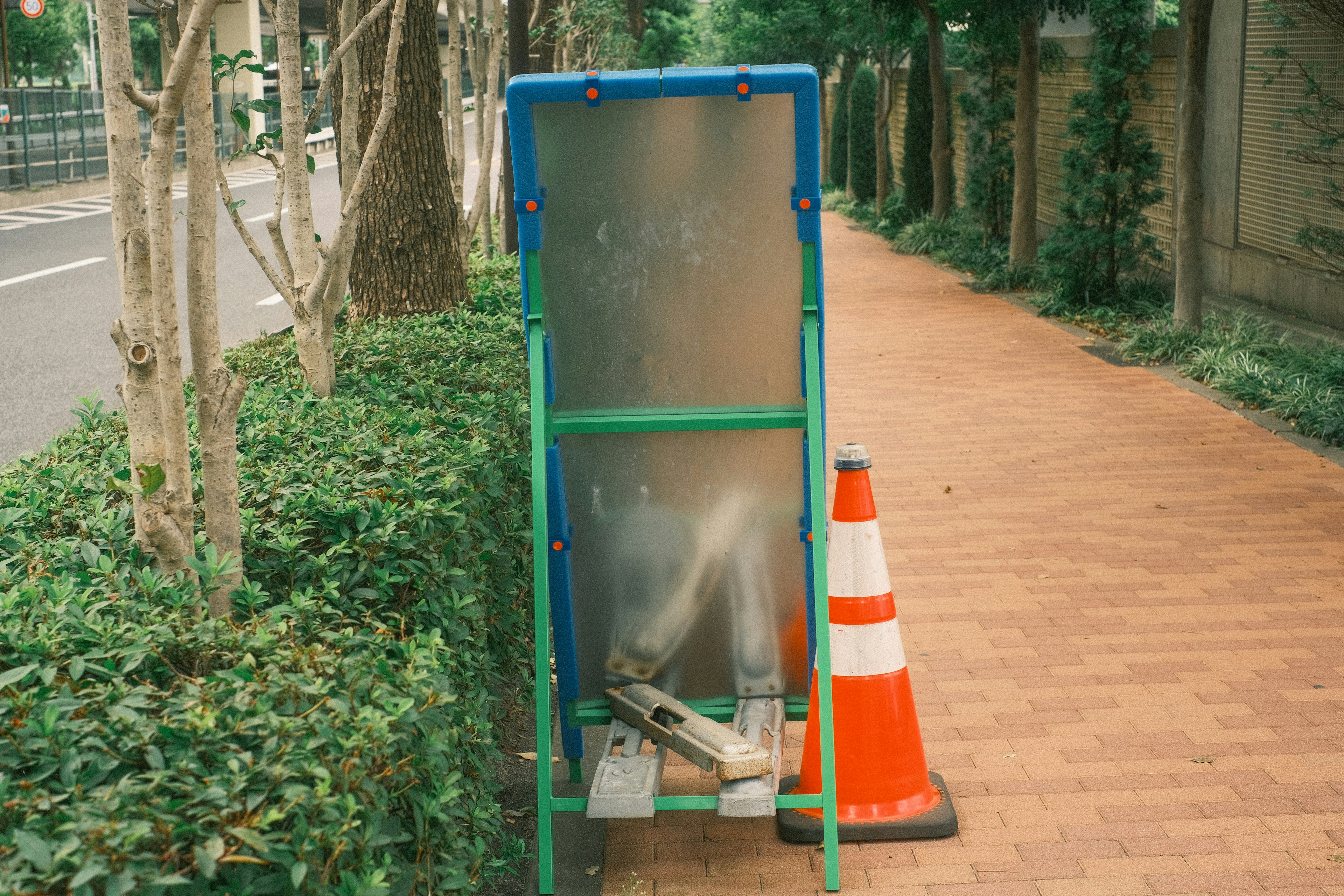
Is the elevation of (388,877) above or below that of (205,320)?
below

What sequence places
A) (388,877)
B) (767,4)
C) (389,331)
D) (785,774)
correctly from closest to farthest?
1. (388,877)
2. (785,774)
3. (389,331)
4. (767,4)

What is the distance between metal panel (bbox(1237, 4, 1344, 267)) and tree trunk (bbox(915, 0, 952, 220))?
207 inches

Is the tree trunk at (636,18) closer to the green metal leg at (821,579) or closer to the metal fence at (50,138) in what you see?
the metal fence at (50,138)

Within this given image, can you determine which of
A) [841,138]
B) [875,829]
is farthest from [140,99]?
[841,138]

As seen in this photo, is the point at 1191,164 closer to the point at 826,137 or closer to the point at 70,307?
the point at 70,307

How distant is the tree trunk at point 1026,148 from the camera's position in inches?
568

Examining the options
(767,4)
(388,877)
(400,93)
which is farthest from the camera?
(767,4)

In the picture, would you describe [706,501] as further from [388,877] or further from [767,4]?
[767,4]

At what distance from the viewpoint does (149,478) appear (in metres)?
2.92

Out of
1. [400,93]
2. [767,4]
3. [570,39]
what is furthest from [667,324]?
[767,4]

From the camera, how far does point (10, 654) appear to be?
8.06 ft

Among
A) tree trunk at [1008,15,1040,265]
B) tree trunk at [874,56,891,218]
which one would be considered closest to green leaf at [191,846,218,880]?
tree trunk at [1008,15,1040,265]

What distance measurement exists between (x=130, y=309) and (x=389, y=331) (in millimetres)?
3711

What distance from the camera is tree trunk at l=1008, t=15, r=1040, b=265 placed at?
1443 centimetres
